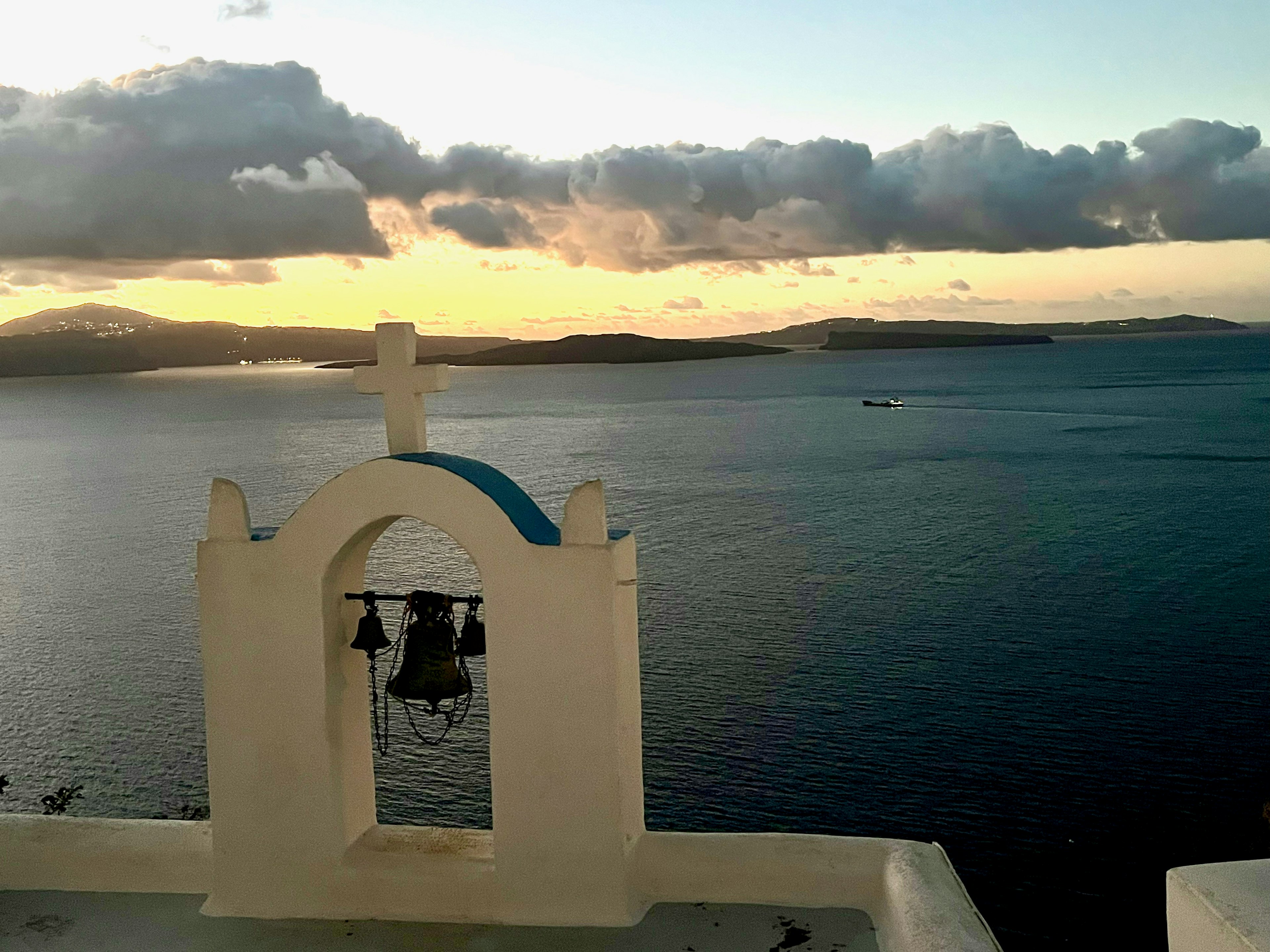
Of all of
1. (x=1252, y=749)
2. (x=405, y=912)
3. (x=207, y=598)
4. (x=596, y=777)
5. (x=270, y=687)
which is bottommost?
(x=1252, y=749)

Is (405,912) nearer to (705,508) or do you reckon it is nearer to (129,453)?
(705,508)

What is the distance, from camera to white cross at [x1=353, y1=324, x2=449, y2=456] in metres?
A: 5.57

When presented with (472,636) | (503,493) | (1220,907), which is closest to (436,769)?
(472,636)

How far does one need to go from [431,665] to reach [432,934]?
131 cm

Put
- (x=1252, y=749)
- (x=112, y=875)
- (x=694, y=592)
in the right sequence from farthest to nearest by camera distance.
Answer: (x=694, y=592)
(x=1252, y=749)
(x=112, y=875)

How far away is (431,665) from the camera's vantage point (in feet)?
20.0

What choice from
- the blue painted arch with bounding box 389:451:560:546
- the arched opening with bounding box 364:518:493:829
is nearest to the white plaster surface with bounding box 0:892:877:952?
the blue painted arch with bounding box 389:451:560:546

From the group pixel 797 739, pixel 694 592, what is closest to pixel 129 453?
pixel 694 592

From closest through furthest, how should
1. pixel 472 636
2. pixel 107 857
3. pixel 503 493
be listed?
pixel 503 493 < pixel 107 857 < pixel 472 636

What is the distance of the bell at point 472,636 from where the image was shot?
590cm

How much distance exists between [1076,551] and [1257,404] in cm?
7538

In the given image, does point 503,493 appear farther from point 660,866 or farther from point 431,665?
point 660,866

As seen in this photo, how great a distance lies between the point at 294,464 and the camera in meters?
85.5

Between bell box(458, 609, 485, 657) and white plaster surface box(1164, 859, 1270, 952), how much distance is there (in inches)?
135
